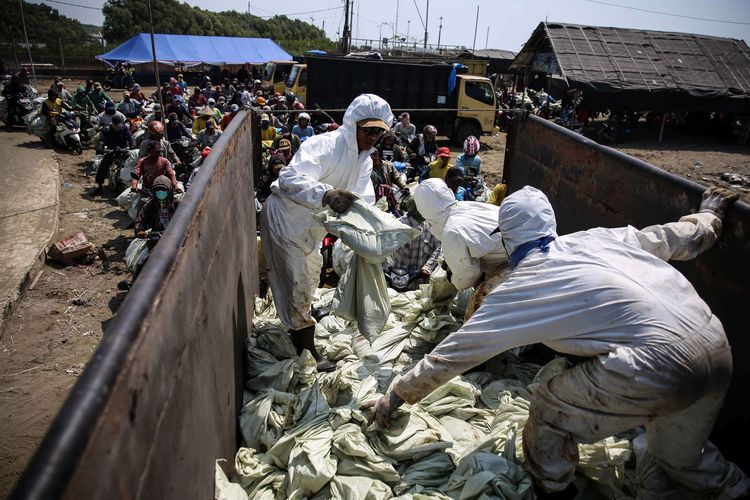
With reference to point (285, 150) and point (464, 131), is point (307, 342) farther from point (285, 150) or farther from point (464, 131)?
point (464, 131)

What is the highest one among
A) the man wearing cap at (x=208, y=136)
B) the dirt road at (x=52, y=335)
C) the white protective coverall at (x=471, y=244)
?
the white protective coverall at (x=471, y=244)

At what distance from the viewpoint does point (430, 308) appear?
4.07m

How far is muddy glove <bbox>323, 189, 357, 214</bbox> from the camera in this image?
114 inches

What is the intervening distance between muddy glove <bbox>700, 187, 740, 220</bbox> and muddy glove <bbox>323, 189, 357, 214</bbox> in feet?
5.71

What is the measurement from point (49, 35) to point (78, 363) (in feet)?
133

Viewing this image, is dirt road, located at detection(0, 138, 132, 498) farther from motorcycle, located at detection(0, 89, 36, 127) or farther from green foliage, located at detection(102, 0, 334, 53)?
green foliage, located at detection(102, 0, 334, 53)

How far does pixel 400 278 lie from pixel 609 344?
11.0 ft

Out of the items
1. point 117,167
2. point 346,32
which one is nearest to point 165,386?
point 117,167

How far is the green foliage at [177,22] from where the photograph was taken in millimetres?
36656

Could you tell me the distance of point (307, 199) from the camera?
3.01 metres

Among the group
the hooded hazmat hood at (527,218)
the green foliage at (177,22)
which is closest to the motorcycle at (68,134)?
the hooded hazmat hood at (527,218)

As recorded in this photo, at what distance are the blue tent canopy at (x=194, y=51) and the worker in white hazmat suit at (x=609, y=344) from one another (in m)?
23.7

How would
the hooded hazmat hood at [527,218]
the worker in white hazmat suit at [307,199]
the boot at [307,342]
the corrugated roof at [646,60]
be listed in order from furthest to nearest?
the corrugated roof at [646,60] < the boot at [307,342] < the worker in white hazmat suit at [307,199] < the hooded hazmat hood at [527,218]

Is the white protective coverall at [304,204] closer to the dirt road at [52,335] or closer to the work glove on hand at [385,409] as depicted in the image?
the work glove on hand at [385,409]
